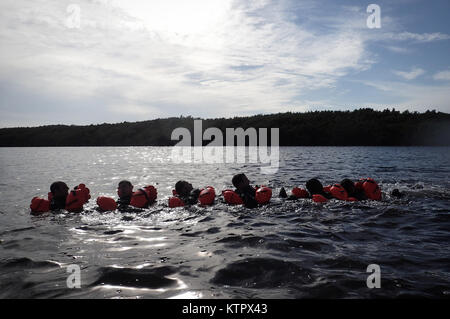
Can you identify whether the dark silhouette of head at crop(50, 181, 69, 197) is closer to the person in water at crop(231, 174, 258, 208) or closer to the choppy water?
the choppy water

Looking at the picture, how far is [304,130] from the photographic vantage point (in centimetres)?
8112

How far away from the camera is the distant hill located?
70938mm

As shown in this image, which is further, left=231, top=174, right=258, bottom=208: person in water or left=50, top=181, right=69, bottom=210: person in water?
left=231, top=174, right=258, bottom=208: person in water

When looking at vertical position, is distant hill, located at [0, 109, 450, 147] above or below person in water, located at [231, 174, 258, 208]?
above

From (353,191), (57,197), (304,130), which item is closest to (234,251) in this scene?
(353,191)

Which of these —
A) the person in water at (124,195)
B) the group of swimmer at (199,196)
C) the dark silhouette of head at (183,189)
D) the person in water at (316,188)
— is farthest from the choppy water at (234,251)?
the dark silhouette of head at (183,189)

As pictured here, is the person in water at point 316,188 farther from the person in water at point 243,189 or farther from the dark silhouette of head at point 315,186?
the person in water at point 243,189

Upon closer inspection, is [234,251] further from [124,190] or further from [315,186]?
[124,190]

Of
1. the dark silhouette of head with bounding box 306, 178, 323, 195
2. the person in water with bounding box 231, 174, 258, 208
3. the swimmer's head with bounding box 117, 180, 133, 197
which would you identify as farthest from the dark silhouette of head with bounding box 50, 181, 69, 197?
the dark silhouette of head with bounding box 306, 178, 323, 195

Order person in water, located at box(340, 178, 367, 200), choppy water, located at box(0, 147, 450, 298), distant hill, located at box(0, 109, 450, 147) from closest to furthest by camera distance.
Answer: choppy water, located at box(0, 147, 450, 298)
person in water, located at box(340, 178, 367, 200)
distant hill, located at box(0, 109, 450, 147)
